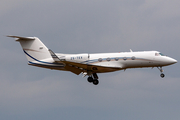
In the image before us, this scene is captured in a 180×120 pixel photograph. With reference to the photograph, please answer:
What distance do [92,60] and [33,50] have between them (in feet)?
23.4

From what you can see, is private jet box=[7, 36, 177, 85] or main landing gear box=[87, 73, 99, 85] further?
main landing gear box=[87, 73, 99, 85]

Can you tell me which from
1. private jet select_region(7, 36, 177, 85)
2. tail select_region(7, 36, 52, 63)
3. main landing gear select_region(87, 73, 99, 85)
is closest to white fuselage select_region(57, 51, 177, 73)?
private jet select_region(7, 36, 177, 85)

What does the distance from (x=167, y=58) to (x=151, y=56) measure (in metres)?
2.03

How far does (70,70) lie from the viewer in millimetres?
34500

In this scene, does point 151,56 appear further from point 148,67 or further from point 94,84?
point 94,84

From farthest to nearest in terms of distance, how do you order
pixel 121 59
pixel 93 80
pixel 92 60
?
pixel 93 80 < pixel 92 60 < pixel 121 59

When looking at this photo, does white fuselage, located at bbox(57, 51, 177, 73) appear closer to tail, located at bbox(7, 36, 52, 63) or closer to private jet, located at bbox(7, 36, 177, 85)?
private jet, located at bbox(7, 36, 177, 85)

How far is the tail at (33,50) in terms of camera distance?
35094mm

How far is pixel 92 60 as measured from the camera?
34094 millimetres

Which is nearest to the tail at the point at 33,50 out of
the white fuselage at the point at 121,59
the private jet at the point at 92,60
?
the private jet at the point at 92,60

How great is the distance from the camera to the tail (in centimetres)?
3509

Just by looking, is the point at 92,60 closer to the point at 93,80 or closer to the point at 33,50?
the point at 93,80

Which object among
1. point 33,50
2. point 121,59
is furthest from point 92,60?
point 33,50

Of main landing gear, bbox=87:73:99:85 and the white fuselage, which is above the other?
the white fuselage
